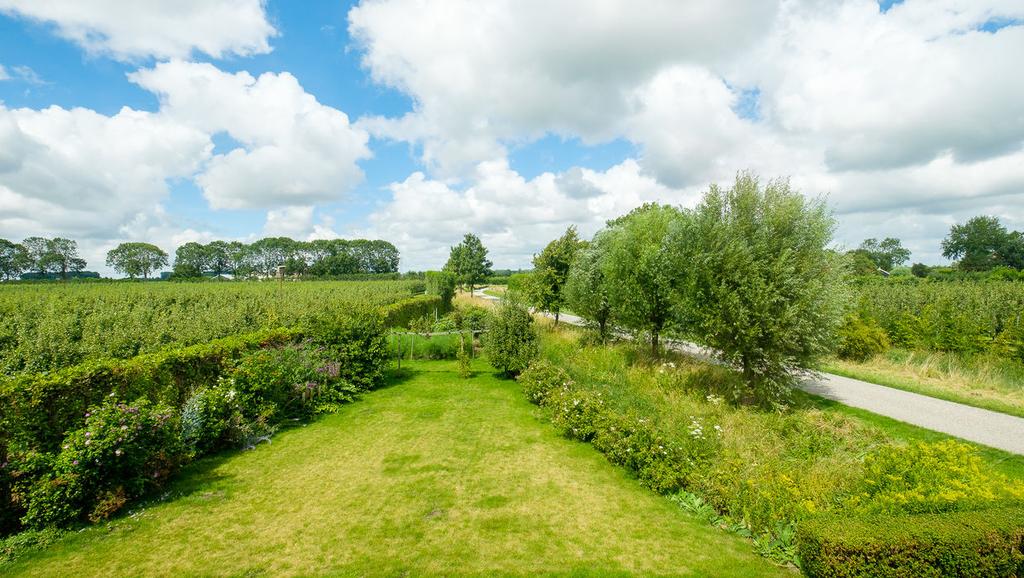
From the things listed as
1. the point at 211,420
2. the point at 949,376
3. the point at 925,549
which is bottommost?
the point at 949,376

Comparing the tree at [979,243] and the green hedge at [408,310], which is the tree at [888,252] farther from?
the green hedge at [408,310]

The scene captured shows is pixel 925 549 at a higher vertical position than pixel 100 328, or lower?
lower

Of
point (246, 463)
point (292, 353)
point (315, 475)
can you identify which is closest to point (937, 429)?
point (315, 475)

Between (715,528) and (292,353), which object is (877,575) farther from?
Result: (292,353)

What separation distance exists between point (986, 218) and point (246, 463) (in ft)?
260

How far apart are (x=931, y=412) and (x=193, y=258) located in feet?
380

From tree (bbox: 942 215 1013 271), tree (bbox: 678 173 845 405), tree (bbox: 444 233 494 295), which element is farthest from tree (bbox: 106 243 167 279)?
tree (bbox: 942 215 1013 271)

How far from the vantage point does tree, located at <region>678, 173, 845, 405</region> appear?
8781mm

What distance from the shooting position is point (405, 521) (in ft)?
16.8

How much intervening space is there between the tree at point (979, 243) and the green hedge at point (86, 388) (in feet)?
224

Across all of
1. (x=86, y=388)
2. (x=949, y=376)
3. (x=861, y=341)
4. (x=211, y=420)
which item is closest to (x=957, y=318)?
(x=861, y=341)

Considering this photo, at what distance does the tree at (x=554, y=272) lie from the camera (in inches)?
803

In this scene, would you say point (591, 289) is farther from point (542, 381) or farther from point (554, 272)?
point (542, 381)

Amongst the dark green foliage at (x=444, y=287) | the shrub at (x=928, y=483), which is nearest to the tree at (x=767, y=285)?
the shrub at (x=928, y=483)
